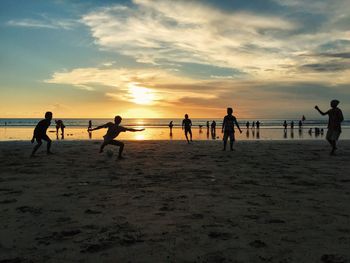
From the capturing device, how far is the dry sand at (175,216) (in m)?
4.22

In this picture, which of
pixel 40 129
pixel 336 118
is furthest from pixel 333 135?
pixel 40 129

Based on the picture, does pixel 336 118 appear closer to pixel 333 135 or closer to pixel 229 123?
pixel 333 135

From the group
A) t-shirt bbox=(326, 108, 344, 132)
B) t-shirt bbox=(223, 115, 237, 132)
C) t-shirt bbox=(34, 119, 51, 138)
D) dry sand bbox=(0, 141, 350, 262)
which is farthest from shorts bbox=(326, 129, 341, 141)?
→ t-shirt bbox=(34, 119, 51, 138)

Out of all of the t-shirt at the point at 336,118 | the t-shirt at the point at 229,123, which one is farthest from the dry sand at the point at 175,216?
the t-shirt at the point at 229,123

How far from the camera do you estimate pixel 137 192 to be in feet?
25.3

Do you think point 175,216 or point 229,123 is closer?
point 175,216

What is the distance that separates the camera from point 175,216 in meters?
5.76

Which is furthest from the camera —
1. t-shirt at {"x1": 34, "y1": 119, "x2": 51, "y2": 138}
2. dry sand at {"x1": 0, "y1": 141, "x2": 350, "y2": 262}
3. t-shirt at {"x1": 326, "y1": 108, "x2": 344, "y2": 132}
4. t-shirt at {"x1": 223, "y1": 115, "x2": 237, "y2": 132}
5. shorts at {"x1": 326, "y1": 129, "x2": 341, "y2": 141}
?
t-shirt at {"x1": 223, "y1": 115, "x2": 237, "y2": 132}

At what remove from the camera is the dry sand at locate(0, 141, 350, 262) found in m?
4.22

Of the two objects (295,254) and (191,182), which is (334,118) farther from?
(295,254)

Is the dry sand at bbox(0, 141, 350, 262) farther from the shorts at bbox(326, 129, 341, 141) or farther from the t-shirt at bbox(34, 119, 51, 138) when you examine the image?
the shorts at bbox(326, 129, 341, 141)

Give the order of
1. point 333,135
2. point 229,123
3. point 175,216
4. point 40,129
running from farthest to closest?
point 229,123 → point 40,129 → point 333,135 → point 175,216

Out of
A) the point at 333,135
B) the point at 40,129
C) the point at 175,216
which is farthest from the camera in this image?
the point at 40,129

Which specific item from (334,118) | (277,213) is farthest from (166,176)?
(334,118)
